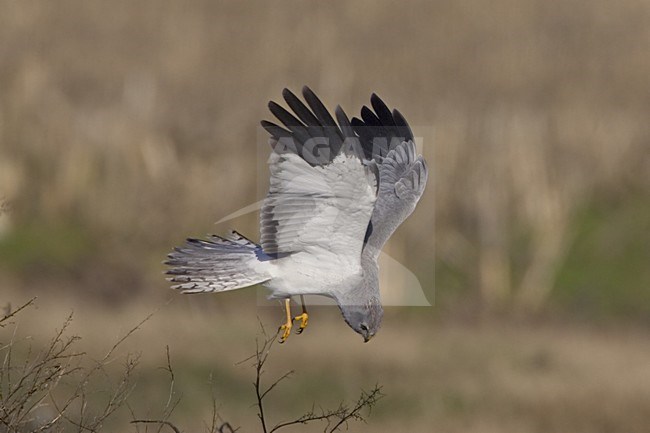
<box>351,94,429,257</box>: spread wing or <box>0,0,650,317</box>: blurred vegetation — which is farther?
<box>0,0,650,317</box>: blurred vegetation

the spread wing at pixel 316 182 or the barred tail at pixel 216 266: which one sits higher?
the spread wing at pixel 316 182

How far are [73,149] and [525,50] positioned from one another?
6.41m

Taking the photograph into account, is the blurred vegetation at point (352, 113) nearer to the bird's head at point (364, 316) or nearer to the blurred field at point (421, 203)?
the blurred field at point (421, 203)

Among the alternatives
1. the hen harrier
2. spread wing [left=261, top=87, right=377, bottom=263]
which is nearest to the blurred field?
the hen harrier

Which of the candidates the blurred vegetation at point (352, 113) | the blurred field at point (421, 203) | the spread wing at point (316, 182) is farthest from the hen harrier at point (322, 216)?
the blurred vegetation at point (352, 113)

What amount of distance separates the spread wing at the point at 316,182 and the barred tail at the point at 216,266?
0.97ft

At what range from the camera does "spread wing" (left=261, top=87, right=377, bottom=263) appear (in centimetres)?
656

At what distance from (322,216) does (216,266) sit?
0.78m

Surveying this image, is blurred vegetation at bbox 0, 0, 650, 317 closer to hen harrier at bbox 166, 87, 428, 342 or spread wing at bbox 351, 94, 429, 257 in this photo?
spread wing at bbox 351, 94, 429, 257

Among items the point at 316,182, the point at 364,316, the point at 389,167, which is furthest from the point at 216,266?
the point at 389,167

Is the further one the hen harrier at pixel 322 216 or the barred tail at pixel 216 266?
the barred tail at pixel 216 266

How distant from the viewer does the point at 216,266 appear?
7.48 m

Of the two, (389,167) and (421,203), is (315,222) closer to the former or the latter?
(389,167)

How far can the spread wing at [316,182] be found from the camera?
21.5 ft
